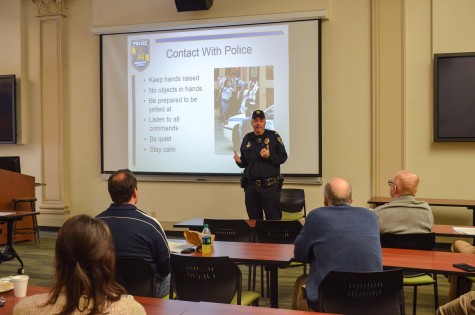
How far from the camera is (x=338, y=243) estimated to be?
265cm

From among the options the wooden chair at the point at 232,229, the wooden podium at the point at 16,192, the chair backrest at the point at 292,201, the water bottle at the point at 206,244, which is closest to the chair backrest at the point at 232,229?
the wooden chair at the point at 232,229

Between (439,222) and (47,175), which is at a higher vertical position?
(47,175)

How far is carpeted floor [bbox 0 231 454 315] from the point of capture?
4445 mm

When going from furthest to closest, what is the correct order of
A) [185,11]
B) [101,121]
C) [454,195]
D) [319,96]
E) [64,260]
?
[101,121], [185,11], [319,96], [454,195], [64,260]

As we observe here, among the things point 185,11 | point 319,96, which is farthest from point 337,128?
point 185,11

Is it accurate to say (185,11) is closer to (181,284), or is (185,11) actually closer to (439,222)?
(439,222)

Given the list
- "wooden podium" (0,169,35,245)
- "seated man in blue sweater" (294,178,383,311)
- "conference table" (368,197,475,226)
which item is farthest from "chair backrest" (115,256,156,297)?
"wooden podium" (0,169,35,245)

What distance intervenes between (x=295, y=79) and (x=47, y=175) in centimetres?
428

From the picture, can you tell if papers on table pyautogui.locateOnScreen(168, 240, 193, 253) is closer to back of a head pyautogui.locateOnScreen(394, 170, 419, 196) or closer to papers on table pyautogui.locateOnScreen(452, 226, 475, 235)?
back of a head pyautogui.locateOnScreen(394, 170, 419, 196)

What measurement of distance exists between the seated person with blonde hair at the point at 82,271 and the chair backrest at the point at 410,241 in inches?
93.8

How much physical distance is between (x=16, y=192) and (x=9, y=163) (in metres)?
0.49

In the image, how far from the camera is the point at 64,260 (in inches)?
59.6

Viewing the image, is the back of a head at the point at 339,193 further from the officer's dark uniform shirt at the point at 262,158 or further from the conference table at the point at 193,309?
the officer's dark uniform shirt at the point at 262,158

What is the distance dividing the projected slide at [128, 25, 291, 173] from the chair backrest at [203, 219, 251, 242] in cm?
298
